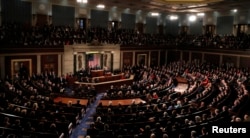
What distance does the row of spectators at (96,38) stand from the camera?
76.3 ft

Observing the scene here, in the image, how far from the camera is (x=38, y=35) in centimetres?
2445

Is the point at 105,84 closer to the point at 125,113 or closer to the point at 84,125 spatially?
the point at 125,113

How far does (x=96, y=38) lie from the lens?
28.5m

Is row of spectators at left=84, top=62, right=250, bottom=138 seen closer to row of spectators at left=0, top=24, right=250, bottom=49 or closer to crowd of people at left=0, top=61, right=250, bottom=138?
crowd of people at left=0, top=61, right=250, bottom=138

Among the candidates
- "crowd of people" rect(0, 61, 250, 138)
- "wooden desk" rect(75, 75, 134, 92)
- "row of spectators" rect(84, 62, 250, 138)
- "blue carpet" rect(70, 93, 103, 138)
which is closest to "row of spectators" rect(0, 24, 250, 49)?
"crowd of people" rect(0, 61, 250, 138)

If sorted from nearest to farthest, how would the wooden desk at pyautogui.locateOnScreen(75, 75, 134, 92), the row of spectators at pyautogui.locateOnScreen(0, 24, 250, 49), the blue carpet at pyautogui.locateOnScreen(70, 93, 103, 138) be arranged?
the blue carpet at pyautogui.locateOnScreen(70, 93, 103, 138) < the wooden desk at pyautogui.locateOnScreen(75, 75, 134, 92) < the row of spectators at pyautogui.locateOnScreen(0, 24, 250, 49)

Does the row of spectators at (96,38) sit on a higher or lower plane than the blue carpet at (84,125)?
higher

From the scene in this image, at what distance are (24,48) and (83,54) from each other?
261 inches

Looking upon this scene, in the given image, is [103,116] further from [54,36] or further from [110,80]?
[54,36]

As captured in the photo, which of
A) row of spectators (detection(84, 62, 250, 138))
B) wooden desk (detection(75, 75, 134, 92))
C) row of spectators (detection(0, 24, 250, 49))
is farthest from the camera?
row of spectators (detection(0, 24, 250, 49))

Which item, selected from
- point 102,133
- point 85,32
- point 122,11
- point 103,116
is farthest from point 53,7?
point 102,133

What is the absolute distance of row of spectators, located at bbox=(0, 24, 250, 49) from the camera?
23250mm

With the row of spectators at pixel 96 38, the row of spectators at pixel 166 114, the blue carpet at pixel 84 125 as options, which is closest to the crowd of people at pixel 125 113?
the row of spectators at pixel 166 114

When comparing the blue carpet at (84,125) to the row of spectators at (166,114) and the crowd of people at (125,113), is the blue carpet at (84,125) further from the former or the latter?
the row of spectators at (166,114)
